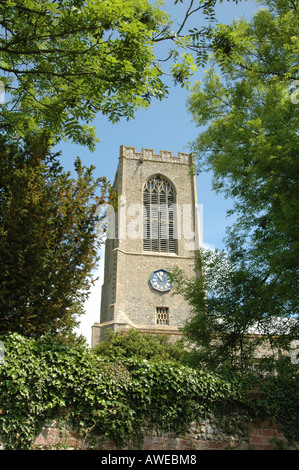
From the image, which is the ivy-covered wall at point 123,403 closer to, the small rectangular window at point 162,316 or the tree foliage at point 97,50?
the tree foliage at point 97,50

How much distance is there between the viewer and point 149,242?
1481 inches

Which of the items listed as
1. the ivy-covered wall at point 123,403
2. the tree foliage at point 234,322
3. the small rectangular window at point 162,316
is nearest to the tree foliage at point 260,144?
the tree foliage at point 234,322

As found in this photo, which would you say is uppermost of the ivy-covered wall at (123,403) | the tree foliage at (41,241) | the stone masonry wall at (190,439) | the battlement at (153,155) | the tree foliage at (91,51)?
the battlement at (153,155)

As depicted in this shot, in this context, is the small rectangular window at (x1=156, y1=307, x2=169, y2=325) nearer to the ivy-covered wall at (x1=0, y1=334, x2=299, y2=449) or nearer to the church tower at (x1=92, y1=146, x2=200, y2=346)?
the church tower at (x1=92, y1=146, x2=200, y2=346)

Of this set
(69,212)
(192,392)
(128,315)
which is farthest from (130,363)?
(128,315)

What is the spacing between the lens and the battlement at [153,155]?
1612 inches

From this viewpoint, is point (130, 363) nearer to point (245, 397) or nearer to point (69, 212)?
point (245, 397)

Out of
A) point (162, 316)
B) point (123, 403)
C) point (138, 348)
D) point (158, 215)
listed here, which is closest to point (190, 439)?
point (123, 403)

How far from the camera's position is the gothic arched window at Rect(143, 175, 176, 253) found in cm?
3775

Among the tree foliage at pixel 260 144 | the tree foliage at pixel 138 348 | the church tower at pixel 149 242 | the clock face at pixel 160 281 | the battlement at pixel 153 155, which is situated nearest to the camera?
the tree foliage at pixel 260 144

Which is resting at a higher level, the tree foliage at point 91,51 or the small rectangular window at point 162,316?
the tree foliage at point 91,51

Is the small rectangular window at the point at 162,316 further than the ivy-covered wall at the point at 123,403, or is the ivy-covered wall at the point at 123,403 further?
the small rectangular window at the point at 162,316

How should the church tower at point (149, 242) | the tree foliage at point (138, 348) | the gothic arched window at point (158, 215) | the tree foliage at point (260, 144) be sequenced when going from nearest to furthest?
the tree foliage at point (260, 144) < the tree foliage at point (138, 348) < the church tower at point (149, 242) < the gothic arched window at point (158, 215)

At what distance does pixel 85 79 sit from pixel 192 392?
230 inches
